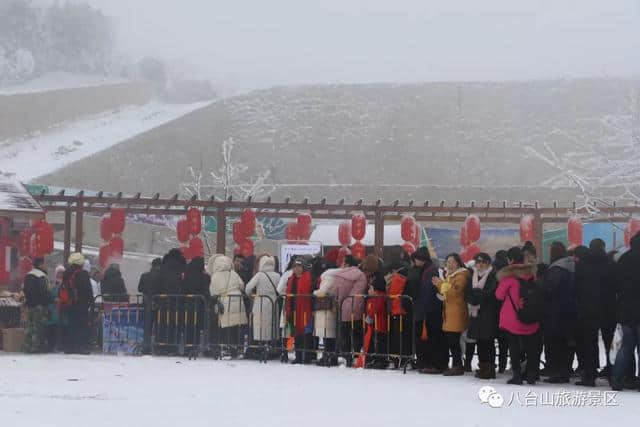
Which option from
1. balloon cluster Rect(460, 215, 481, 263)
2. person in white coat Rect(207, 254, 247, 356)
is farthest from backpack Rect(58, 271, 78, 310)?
balloon cluster Rect(460, 215, 481, 263)

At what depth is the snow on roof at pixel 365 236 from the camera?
28.5 meters

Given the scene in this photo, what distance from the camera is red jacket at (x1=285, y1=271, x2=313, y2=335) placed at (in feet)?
52.3

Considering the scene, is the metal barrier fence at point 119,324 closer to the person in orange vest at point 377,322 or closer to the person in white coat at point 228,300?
the person in white coat at point 228,300

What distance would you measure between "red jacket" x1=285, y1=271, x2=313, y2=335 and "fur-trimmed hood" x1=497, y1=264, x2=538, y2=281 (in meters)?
3.85

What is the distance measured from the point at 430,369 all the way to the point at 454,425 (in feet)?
16.2

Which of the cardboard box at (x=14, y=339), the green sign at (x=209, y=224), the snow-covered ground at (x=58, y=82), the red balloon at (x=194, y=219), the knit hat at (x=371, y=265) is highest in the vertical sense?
the snow-covered ground at (x=58, y=82)

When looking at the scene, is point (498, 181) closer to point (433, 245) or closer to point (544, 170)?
point (544, 170)

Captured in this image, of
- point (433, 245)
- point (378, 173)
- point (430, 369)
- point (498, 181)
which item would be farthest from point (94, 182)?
Result: point (430, 369)

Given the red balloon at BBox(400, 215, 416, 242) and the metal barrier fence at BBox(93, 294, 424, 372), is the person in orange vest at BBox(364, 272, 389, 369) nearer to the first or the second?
the metal barrier fence at BBox(93, 294, 424, 372)

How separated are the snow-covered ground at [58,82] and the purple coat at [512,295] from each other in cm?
7083

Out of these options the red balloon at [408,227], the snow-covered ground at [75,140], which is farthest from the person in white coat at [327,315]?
the snow-covered ground at [75,140]

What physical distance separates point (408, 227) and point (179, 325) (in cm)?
1067

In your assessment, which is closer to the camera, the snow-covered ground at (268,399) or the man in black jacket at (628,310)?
the snow-covered ground at (268,399)

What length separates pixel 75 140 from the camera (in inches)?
2832
